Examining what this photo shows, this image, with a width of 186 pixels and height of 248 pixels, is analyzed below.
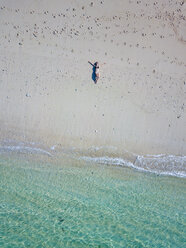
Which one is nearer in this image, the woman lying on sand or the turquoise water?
the turquoise water

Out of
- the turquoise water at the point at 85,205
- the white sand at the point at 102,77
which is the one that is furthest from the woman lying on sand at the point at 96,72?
the turquoise water at the point at 85,205

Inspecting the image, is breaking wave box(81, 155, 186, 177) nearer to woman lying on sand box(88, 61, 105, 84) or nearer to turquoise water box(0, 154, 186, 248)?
turquoise water box(0, 154, 186, 248)

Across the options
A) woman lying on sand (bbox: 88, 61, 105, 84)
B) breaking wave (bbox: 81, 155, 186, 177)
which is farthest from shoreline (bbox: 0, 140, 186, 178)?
woman lying on sand (bbox: 88, 61, 105, 84)

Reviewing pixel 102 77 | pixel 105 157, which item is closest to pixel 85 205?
pixel 105 157

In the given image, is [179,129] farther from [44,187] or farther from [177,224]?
[44,187]

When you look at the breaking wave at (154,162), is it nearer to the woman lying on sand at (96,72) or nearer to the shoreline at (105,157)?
the shoreline at (105,157)

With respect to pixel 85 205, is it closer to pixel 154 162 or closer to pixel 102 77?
pixel 154 162

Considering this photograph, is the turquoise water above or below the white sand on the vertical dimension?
below
